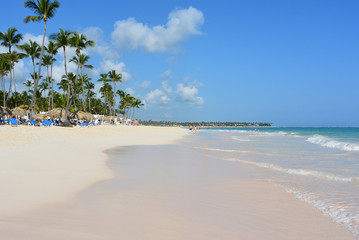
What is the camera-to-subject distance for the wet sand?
112 inches

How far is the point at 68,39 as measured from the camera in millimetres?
32812

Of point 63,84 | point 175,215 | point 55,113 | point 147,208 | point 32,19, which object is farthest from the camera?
point 63,84

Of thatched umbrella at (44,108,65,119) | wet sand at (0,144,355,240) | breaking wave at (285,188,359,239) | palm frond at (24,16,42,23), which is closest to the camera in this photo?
wet sand at (0,144,355,240)

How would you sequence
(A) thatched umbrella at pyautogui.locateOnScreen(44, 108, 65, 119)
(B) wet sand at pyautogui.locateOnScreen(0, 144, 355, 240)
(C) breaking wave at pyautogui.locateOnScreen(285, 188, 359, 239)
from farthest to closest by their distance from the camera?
(A) thatched umbrella at pyautogui.locateOnScreen(44, 108, 65, 119)
(C) breaking wave at pyautogui.locateOnScreen(285, 188, 359, 239)
(B) wet sand at pyautogui.locateOnScreen(0, 144, 355, 240)

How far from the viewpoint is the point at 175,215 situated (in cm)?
→ 350

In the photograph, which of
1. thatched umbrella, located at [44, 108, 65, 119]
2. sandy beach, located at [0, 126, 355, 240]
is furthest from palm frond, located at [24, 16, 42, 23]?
sandy beach, located at [0, 126, 355, 240]

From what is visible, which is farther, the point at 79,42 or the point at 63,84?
the point at 63,84

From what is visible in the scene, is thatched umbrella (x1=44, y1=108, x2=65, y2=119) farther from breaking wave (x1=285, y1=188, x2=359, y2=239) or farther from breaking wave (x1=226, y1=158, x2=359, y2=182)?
breaking wave (x1=285, y1=188, x2=359, y2=239)

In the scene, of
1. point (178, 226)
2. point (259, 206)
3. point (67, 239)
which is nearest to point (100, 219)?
point (67, 239)

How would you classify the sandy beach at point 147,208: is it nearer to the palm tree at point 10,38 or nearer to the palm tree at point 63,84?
Result: the palm tree at point 10,38

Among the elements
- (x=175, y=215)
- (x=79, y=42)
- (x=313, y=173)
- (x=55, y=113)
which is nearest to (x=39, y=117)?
(x=55, y=113)

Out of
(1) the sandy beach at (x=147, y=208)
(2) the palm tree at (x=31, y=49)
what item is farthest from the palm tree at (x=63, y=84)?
(1) the sandy beach at (x=147, y=208)

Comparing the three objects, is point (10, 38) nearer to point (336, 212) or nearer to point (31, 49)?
point (31, 49)

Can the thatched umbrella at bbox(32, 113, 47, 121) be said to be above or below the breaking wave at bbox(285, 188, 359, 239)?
above
